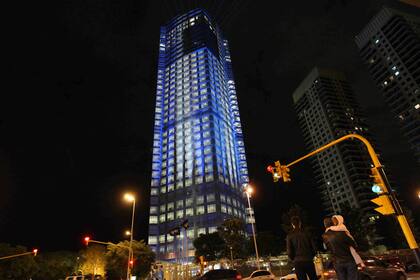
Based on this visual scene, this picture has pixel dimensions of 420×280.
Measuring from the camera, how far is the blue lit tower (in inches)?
4043

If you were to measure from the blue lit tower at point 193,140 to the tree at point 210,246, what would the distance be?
19862 mm

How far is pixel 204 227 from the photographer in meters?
96.3

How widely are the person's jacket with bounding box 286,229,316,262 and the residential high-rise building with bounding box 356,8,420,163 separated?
127422 millimetres

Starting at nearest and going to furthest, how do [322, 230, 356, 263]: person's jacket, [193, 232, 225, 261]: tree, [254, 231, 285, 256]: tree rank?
[322, 230, 356, 263]: person's jacket < [254, 231, 285, 256]: tree < [193, 232, 225, 261]: tree

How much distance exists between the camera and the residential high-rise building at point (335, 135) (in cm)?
11431

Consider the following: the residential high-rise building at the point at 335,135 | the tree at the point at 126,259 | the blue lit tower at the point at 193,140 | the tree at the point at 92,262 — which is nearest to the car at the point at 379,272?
the tree at the point at 126,259

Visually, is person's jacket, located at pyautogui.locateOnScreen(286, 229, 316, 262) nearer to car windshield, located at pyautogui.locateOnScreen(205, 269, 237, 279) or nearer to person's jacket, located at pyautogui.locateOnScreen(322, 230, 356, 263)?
person's jacket, located at pyautogui.locateOnScreen(322, 230, 356, 263)

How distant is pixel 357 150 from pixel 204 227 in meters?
82.9

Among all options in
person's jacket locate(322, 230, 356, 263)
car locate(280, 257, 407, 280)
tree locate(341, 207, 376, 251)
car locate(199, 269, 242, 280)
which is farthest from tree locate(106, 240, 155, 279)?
tree locate(341, 207, 376, 251)

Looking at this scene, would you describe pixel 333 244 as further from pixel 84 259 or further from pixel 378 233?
pixel 378 233

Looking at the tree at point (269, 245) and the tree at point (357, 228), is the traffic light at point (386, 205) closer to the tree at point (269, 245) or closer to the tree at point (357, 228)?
the tree at point (269, 245)

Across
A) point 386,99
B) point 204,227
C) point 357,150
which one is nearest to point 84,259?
point 204,227

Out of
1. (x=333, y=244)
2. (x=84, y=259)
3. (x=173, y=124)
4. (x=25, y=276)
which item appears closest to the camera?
(x=333, y=244)

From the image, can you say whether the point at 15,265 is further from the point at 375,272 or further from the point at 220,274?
the point at 375,272
